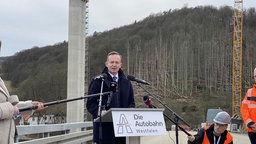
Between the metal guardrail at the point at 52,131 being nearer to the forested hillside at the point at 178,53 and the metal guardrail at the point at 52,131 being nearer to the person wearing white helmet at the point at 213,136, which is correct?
the person wearing white helmet at the point at 213,136

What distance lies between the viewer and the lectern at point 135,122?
4066 millimetres

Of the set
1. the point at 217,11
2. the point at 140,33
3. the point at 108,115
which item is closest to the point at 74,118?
the point at 108,115

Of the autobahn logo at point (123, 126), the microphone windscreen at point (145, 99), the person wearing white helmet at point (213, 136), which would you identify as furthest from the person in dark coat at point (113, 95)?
the person wearing white helmet at point (213, 136)

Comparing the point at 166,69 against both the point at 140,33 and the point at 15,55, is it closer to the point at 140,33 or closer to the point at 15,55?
the point at 140,33

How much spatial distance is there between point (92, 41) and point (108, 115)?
81.5m

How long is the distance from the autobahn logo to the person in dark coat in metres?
0.64

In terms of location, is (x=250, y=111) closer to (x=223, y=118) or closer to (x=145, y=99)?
(x=223, y=118)

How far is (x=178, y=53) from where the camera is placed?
89.6 metres

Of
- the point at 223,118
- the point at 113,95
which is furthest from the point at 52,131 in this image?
the point at 223,118

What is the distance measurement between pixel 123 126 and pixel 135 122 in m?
0.16

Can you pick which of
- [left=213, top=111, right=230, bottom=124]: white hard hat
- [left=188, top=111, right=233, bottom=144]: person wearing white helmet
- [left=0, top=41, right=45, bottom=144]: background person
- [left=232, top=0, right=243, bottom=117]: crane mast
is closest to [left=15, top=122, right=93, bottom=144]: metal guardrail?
[left=0, top=41, right=45, bottom=144]: background person

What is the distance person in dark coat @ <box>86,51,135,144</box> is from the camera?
4.94 m

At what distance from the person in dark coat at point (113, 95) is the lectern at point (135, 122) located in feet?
1.66

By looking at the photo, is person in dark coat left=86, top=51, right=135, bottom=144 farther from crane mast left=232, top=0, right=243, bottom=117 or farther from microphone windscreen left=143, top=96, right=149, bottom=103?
crane mast left=232, top=0, right=243, bottom=117
